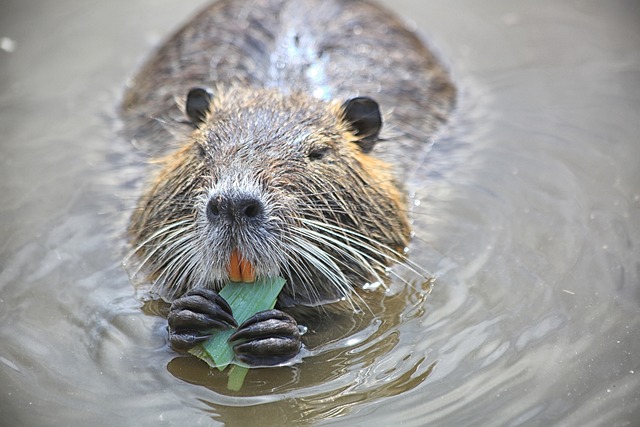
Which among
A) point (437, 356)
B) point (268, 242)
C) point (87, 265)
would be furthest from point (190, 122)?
point (437, 356)

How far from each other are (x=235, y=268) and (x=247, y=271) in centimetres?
5

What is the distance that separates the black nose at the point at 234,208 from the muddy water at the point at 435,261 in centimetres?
63

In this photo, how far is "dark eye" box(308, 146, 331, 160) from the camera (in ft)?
13.4

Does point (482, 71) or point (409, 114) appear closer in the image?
point (409, 114)

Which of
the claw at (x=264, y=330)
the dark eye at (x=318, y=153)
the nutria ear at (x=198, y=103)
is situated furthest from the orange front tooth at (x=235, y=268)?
the nutria ear at (x=198, y=103)

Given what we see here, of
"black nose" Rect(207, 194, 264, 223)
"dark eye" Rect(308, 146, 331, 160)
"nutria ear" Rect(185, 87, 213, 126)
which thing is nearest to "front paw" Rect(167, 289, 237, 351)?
"black nose" Rect(207, 194, 264, 223)

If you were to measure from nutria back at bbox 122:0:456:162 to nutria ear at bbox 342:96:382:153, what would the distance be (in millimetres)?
392

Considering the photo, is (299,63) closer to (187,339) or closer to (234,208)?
(234,208)

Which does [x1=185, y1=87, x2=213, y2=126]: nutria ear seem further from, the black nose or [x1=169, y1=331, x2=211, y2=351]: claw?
[x1=169, y1=331, x2=211, y2=351]: claw

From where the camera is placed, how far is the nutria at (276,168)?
12.2 ft

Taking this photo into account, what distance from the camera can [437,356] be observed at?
3.85 metres

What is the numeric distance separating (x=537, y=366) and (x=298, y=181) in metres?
1.23

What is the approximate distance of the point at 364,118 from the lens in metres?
4.44

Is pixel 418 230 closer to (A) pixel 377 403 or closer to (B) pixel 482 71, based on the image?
(A) pixel 377 403
